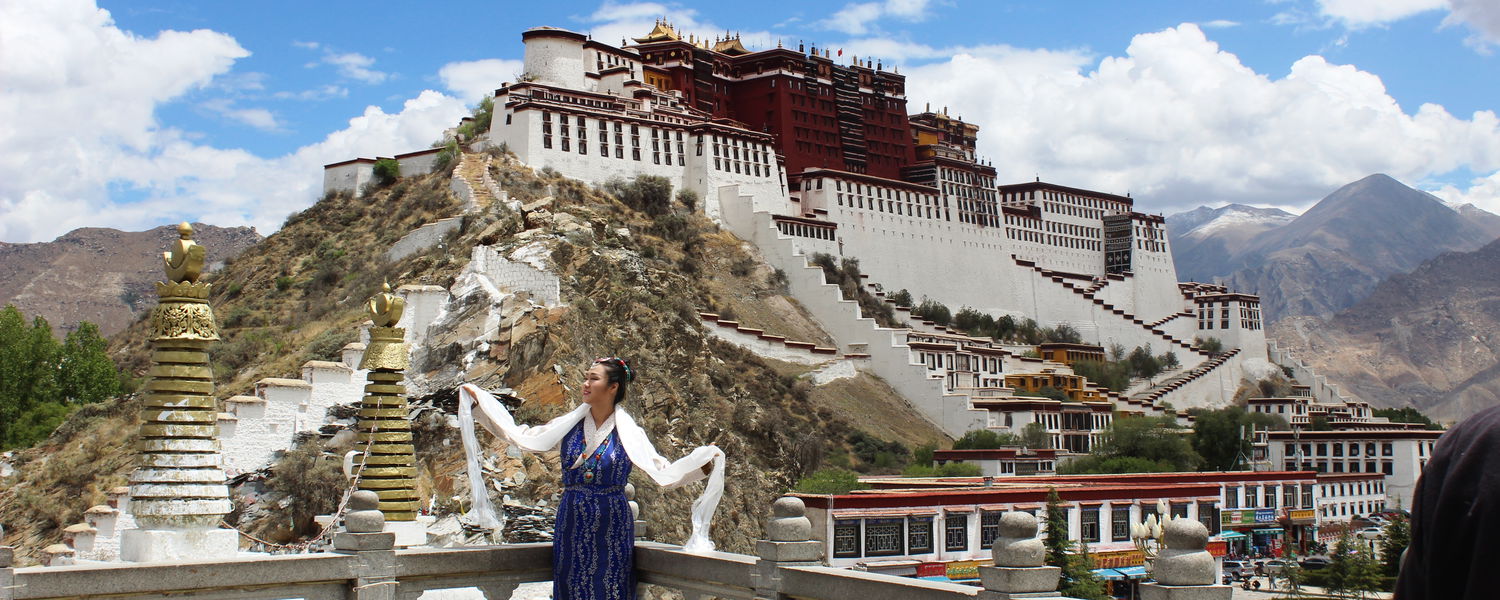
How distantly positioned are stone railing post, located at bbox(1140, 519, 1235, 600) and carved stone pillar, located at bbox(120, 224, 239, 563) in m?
9.21

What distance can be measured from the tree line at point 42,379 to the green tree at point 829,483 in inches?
915

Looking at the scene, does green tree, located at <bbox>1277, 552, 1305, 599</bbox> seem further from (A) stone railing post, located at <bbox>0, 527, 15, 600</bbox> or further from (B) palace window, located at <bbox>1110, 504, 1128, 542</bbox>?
(A) stone railing post, located at <bbox>0, 527, 15, 600</bbox>

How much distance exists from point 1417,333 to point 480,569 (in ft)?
661

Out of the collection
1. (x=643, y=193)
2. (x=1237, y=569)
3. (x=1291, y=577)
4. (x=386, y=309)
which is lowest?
(x=1237, y=569)

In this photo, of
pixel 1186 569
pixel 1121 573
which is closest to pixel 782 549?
pixel 1186 569

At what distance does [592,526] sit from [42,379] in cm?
4439

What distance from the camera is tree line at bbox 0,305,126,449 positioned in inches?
1746

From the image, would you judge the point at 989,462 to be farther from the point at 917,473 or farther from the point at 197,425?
the point at 197,425

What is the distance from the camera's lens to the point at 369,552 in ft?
28.7

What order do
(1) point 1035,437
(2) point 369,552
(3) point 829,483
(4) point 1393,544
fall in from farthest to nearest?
(1) point 1035,437 → (3) point 829,483 → (4) point 1393,544 → (2) point 369,552

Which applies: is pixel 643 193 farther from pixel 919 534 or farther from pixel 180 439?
pixel 180 439

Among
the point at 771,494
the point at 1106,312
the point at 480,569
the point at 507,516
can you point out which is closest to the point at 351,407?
the point at 507,516

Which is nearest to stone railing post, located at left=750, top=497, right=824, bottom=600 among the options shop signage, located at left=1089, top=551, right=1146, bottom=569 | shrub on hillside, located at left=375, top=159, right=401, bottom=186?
shop signage, located at left=1089, top=551, right=1146, bottom=569

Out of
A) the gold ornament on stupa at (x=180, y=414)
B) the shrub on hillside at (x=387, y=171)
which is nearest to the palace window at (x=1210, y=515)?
the gold ornament on stupa at (x=180, y=414)
